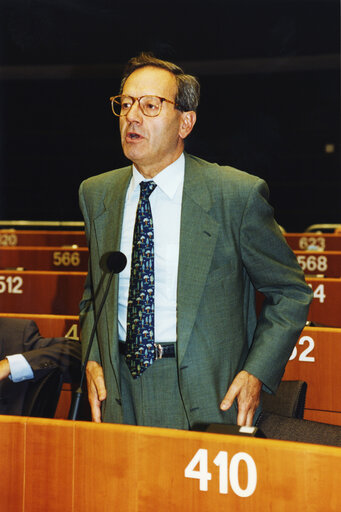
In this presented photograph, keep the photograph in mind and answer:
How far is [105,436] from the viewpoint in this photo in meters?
1.25

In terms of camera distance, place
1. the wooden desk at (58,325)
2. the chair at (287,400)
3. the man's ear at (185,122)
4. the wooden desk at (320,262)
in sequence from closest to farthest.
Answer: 1. the man's ear at (185,122)
2. the chair at (287,400)
3. the wooden desk at (58,325)
4. the wooden desk at (320,262)

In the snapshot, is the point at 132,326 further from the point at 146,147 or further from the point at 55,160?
the point at 55,160

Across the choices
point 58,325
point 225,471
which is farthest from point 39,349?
point 225,471

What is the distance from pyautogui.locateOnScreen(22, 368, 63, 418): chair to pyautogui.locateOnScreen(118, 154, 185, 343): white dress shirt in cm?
74

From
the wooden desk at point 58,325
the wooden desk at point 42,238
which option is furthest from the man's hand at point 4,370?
the wooden desk at point 42,238

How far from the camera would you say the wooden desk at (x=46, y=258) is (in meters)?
5.32

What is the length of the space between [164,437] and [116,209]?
25.0 inches

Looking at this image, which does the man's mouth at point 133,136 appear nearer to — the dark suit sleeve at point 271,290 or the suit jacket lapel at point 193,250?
the suit jacket lapel at point 193,250

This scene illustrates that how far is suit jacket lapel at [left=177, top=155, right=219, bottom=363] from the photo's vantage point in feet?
4.82

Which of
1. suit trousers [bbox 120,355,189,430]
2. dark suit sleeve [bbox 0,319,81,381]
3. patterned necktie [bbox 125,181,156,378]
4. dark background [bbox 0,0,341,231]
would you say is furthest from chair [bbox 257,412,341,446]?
dark background [bbox 0,0,341,231]

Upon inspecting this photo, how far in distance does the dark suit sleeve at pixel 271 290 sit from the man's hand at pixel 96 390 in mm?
352

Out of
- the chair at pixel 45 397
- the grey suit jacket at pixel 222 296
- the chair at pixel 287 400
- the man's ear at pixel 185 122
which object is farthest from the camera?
the chair at pixel 45 397

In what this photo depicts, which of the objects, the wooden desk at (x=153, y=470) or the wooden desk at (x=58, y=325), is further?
the wooden desk at (x=58, y=325)

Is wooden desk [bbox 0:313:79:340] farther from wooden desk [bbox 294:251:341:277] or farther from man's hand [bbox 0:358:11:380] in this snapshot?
wooden desk [bbox 294:251:341:277]
